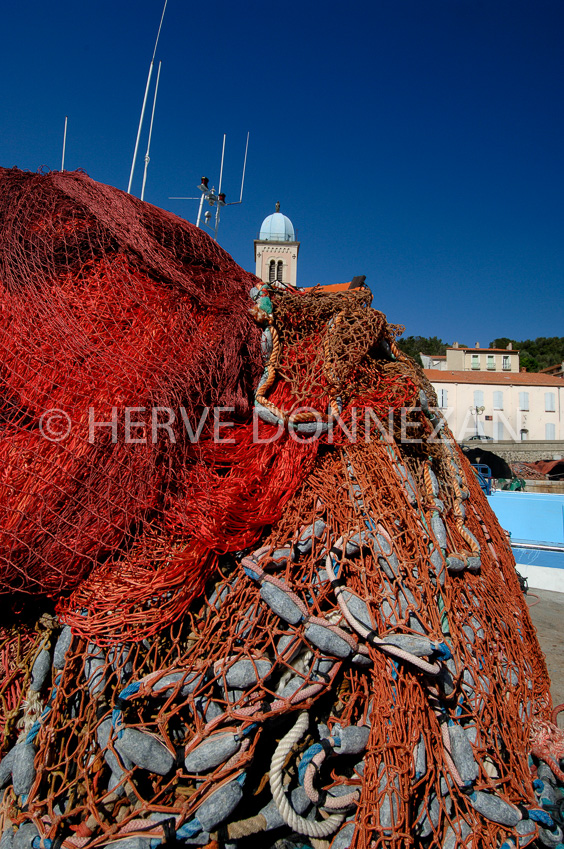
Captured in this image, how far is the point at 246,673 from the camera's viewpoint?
1.68 m

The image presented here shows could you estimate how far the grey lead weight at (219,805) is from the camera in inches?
57.5

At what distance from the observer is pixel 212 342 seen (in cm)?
235

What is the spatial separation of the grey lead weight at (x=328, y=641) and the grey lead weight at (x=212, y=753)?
0.40 m

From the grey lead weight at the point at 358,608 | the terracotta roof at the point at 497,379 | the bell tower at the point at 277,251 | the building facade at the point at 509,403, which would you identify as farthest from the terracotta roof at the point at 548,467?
the bell tower at the point at 277,251

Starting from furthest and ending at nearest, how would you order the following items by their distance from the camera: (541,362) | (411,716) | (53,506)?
(541,362), (53,506), (411,716)

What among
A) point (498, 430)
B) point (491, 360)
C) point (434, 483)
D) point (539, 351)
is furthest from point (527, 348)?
point (434, 483)

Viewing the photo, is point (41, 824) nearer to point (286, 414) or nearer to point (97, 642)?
point (97, 642)

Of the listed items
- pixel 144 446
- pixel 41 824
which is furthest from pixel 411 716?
pixel 144 446

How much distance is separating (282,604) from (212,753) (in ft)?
1.70

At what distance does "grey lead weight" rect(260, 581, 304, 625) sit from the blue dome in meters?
47.8

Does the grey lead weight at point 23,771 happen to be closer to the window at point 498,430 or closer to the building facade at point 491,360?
the window at point 498,430

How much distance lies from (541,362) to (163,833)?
214 feet

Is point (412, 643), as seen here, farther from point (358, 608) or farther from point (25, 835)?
point (25, 835)

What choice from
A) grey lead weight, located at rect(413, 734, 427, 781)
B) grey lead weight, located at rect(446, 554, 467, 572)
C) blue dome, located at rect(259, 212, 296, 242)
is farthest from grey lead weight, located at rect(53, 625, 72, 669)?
blue dome, located at rect(259, 212, 296, 242)
